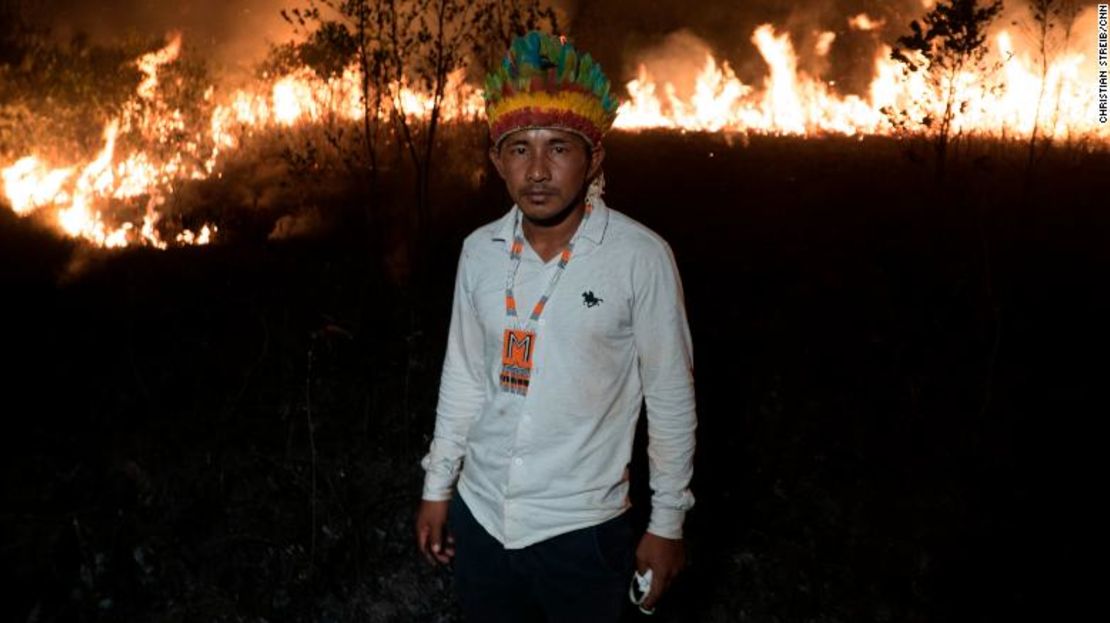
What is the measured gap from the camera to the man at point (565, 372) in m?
2.28

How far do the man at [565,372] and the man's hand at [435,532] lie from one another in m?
0.13

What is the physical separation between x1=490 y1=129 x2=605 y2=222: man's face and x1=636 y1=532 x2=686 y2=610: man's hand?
1003 mm

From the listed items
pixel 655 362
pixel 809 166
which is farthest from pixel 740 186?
pixel 655 362

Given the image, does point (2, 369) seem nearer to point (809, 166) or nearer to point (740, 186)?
point (740, 186)

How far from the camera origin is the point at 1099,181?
1609cm

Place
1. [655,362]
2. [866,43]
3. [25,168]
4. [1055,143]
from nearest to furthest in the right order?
[655,362] < [25,168] < [1055,143] < [866,43]

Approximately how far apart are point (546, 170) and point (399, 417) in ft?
13.6

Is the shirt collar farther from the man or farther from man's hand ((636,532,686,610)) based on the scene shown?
man's hand ((636,532,686,610))

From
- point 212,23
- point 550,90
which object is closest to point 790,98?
point 212,23

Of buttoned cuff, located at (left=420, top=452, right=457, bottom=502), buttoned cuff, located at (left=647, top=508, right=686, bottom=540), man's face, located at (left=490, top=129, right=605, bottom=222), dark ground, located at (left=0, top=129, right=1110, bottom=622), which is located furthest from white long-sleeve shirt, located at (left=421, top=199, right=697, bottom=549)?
dark ground, located at (left=0, top=129, right=1110, bottom=622)

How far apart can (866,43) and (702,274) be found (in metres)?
15.9

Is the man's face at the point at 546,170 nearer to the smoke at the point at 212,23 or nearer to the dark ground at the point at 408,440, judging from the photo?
the dark ground at the point at 408,440

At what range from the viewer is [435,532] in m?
2.67

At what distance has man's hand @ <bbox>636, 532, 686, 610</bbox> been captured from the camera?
2312mm
